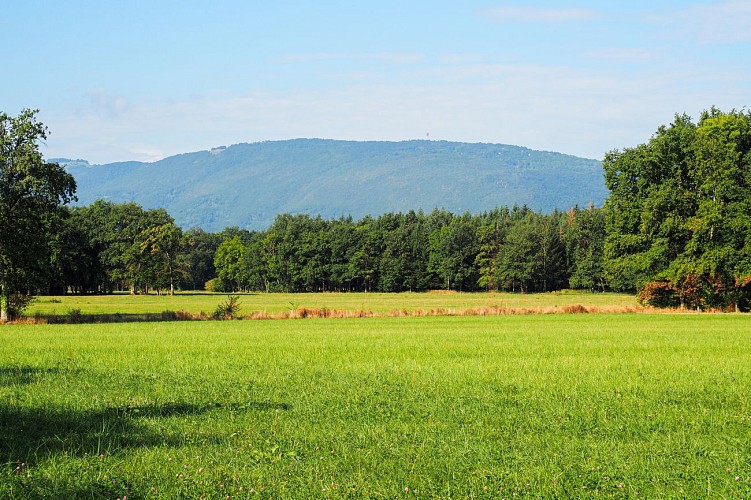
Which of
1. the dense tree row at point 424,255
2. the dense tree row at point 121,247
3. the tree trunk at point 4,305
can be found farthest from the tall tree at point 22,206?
the dense tree row at point 424,255

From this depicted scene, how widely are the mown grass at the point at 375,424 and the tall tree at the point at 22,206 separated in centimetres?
2430

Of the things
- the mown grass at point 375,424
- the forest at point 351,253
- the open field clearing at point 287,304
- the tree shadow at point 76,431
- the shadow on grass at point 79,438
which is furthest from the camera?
the forest at point 351,253

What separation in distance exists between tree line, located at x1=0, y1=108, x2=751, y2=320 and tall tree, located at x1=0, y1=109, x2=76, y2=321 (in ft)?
0.29

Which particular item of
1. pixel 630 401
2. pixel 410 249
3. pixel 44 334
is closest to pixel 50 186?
pixel 44 334

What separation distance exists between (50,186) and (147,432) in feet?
135

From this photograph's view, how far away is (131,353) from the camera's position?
83.0ft

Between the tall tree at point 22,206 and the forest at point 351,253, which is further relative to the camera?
the forest at point 351,253

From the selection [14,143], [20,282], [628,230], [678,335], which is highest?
[14,143]

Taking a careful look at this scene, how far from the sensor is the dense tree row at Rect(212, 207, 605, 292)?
132 m

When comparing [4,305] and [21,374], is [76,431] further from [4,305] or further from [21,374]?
[4,305]

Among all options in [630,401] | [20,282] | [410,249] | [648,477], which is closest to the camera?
[648,477]

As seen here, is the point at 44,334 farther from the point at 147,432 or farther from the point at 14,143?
the point at 147,432

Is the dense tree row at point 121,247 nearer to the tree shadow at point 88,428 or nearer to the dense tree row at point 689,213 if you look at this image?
the dense tree row at point 689,213

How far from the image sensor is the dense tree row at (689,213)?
55.1 meters
